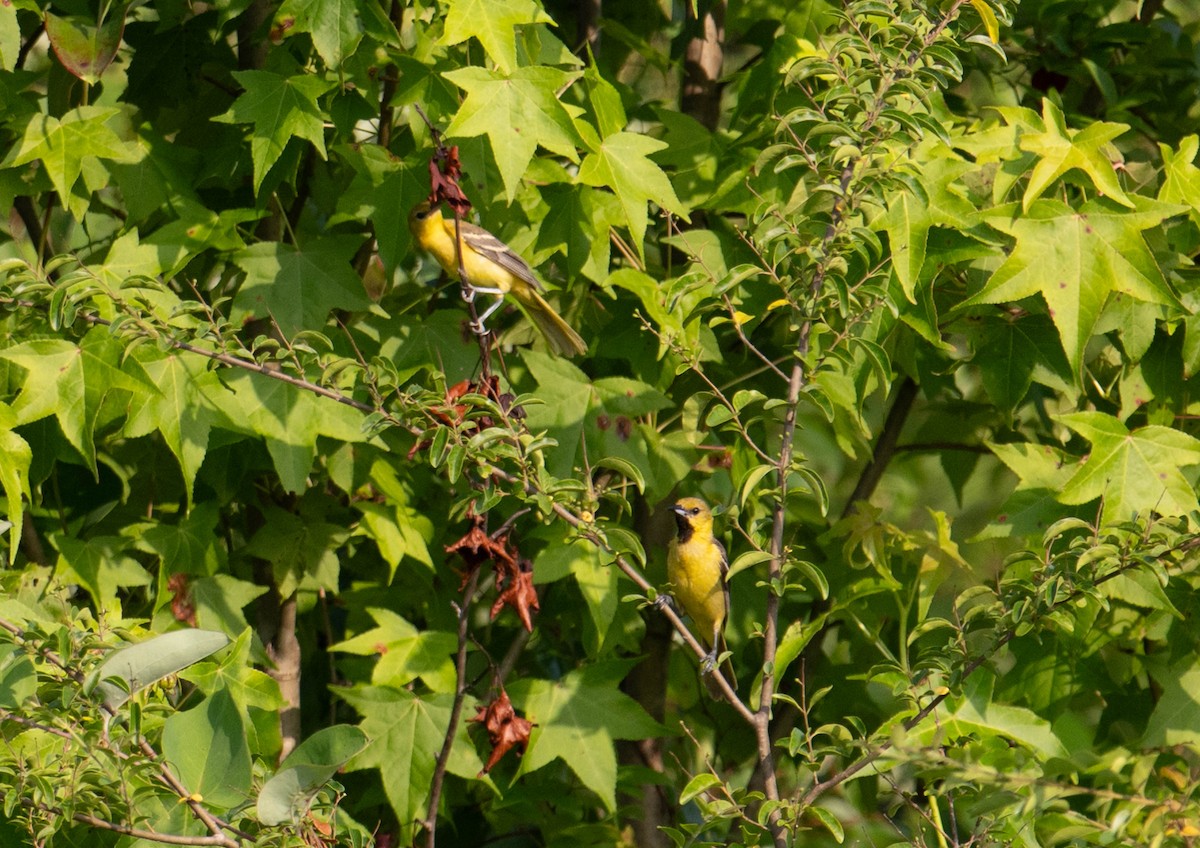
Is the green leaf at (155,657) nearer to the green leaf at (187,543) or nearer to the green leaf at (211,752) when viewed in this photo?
the green leaf at (211,752)

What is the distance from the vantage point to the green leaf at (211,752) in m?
2.54

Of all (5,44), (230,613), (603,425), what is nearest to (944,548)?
(603,425)

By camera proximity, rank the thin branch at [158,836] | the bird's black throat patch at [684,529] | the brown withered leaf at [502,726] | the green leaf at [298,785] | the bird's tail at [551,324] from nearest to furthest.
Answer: the thin branch at [158,836]
the green leaf at [298,785]
the brown withered leaf at [502,726]
the bird's tail at [551,324]
the bird's black throat patch at [684,529]

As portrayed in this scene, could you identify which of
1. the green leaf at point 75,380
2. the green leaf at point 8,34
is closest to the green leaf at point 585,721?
the green leaf at point 75,380

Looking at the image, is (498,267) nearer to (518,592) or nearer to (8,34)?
(8,34)

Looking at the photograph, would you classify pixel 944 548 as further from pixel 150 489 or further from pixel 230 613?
pixel 150 489

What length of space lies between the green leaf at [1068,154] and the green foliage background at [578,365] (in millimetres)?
16

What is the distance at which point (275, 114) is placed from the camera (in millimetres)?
3518

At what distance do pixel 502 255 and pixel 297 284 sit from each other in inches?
24.8

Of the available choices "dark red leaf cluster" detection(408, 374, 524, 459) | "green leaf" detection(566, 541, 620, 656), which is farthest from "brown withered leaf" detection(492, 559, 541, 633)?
"green leaf" detection(566, 541, 620, 656)

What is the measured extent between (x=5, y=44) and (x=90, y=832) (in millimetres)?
2029

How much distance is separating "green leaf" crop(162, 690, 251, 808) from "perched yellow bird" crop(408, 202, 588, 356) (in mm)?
1592

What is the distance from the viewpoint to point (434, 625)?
4.18 meters

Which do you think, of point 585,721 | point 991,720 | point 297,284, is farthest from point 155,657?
point 991,720
